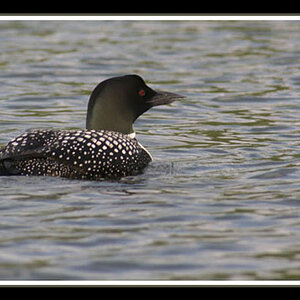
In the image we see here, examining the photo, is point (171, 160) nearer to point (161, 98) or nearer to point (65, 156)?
point (161, 98)

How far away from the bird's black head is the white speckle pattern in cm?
57

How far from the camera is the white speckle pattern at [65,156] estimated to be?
7.33 metres

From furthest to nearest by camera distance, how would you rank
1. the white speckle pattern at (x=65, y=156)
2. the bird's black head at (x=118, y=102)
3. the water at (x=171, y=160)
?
1. the bird's black head at (x=118, y=102)
2. the white speckle pattern at (x=65, y=156)
3. the water at (x=171, y=160)

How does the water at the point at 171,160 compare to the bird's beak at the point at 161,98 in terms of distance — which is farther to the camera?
the bird's beak at the point at 161,98

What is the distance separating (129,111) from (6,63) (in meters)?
5.12

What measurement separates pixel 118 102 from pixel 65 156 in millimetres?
997

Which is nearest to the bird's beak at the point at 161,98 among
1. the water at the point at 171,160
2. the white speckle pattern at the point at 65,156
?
the water at the point at 171,160

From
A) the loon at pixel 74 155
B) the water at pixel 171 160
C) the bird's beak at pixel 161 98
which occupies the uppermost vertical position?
the bird's beak at pixel 161 98

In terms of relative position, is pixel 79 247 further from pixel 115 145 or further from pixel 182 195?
pixel 115 145

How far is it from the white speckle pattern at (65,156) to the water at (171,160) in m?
0.11

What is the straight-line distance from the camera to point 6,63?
42.8ft

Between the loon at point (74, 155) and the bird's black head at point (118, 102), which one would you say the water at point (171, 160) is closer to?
the loon at point (74, 155)

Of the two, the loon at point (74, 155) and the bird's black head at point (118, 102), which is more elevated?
the bird's black head at point (118, 102)

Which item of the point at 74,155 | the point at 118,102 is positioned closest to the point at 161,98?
the point at 118,102
